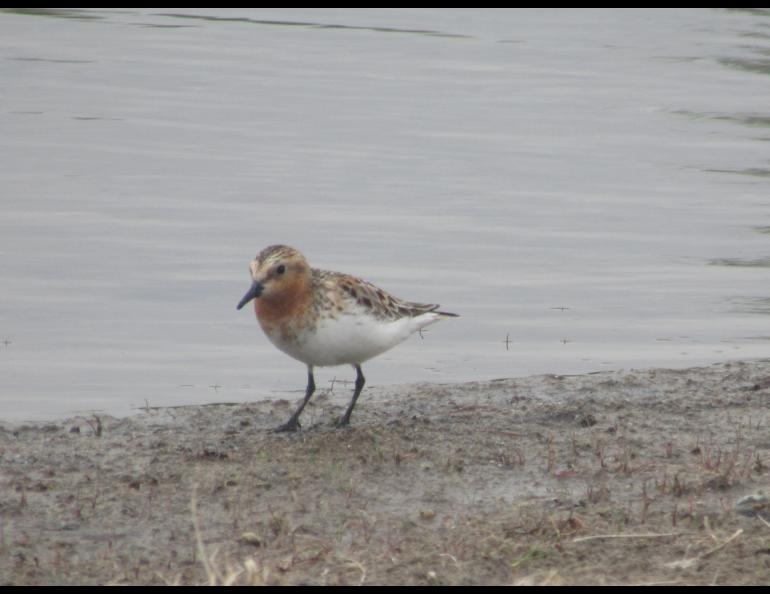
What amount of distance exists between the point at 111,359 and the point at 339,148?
6.94 meters

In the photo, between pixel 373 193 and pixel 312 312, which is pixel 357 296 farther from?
pixel 373 193

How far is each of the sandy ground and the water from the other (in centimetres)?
158

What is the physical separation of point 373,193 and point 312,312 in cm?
740

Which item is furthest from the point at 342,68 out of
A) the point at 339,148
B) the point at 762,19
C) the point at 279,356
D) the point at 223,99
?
the point at 279,356

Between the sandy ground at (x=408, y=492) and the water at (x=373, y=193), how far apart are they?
1.58 m

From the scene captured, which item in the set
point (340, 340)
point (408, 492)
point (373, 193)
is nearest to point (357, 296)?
point (340, 340)

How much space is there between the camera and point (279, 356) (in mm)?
11359

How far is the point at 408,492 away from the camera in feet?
23.7

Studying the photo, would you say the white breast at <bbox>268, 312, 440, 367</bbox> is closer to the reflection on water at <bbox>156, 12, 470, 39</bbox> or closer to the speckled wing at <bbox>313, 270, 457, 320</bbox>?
the speckled wing at <bbox>313, 270, 457, 320</bbox>

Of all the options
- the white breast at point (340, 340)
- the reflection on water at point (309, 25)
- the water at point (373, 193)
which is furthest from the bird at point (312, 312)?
the reflection on water at point (309, 25)

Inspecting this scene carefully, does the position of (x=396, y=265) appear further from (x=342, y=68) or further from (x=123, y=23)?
(x=123, y=23)

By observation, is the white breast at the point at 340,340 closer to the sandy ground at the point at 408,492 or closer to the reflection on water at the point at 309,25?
the sandy ground at the point at 408,492

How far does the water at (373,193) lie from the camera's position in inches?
447

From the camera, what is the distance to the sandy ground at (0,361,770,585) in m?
6.08
